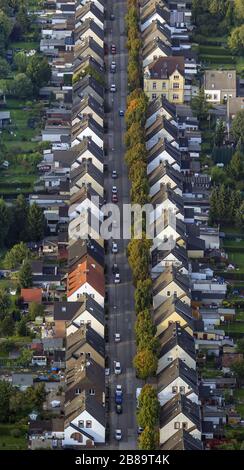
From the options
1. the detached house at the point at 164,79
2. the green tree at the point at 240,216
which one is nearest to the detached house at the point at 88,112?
the detached house at the point at 164,79

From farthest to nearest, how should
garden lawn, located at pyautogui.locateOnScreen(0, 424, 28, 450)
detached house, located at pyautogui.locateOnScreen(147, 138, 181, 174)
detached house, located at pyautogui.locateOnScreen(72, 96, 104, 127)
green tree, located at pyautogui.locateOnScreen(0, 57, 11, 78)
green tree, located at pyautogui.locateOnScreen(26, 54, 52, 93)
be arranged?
green tree, located at pyautogui.locateOnScreen(0, 57, 11, 78)
green tree, located at pyautogui.locateOnScreen(26, 54, 52, 93)
detached house, located at pyautogui.locateOnScreen(72, 96, 104, 127)
detached house, located at pyautogui.locateOnScreen(147, 138, 181, 174)
garden lawn, located at pyautogui.locateOnScreen(0, 424, 28, 450)

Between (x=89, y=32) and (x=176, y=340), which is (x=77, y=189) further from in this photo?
(x=89, y=32)

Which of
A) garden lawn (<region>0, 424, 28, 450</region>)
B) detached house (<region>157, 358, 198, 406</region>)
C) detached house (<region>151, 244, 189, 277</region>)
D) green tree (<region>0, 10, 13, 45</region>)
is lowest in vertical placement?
garden lawn (<region>0, 424, 28, 450</region>)

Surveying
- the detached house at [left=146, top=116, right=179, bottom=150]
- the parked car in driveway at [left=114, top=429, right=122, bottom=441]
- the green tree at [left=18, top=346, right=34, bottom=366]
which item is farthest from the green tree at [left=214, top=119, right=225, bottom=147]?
the parked car in driveway at [left=114, top=429, right=122, bottom=441]

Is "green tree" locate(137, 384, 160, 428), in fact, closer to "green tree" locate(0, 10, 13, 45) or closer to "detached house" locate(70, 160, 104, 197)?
"detached house" locate(70, 160, 104, 197)

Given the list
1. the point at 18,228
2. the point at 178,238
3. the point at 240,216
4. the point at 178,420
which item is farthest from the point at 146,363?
the point at 240,216

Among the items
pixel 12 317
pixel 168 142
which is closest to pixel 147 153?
pixel 168 142
